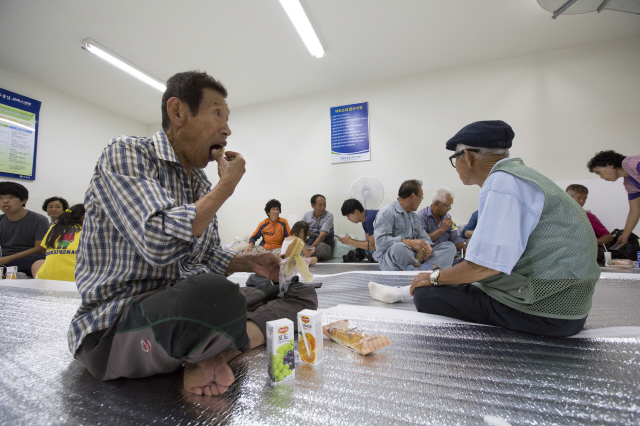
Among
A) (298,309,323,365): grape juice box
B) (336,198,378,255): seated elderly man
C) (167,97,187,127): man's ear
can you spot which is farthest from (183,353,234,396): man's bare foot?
(336,198,378,255): seated elderly man

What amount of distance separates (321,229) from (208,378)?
4.21 m

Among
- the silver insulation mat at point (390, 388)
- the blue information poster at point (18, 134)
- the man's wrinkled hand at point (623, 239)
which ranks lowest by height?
the silver insulation mat at point (390, 388)

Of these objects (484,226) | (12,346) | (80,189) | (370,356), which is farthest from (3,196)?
(484,226)

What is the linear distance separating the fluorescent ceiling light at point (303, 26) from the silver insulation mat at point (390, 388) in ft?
12.3

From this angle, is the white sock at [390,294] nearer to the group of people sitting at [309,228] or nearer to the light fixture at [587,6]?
the group of people sitting at [309,228]

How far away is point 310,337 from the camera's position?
102 centimetres

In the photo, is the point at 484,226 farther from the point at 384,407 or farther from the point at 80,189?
the point at 80,189

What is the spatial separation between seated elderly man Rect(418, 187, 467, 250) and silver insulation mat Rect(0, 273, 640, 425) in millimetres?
2235

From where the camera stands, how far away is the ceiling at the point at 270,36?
11.9ft

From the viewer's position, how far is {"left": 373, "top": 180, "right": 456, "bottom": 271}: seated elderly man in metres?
2.96

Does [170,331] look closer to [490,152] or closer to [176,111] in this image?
[176,111]

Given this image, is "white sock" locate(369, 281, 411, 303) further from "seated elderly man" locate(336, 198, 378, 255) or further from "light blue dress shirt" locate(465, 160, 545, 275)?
"seated elderly man" locate(336, 198, 378, 255)

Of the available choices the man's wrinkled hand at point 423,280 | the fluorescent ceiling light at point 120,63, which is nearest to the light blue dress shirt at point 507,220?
the man's wrinkled hand at point 423,280

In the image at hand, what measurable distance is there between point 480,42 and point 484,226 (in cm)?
445
